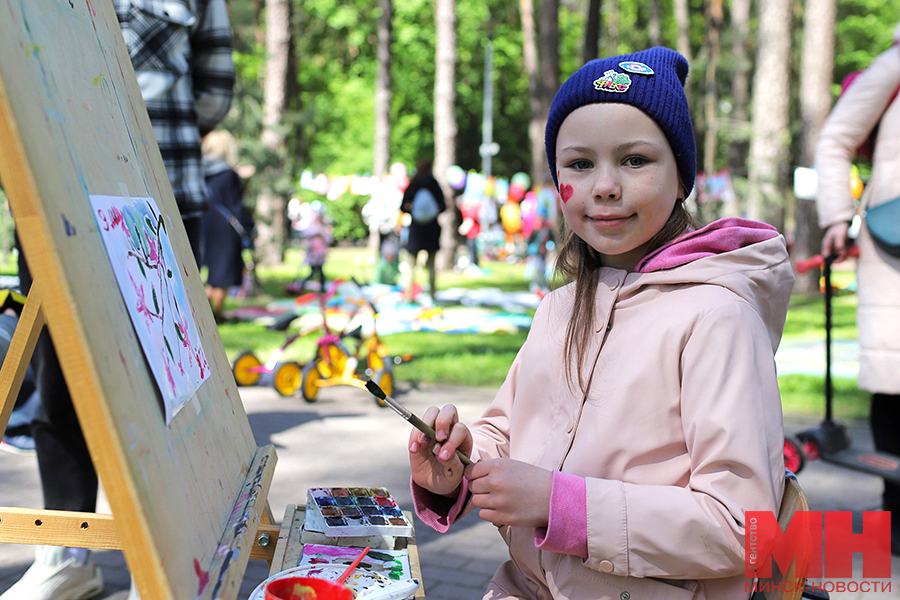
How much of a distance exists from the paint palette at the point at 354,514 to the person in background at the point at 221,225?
7360mm

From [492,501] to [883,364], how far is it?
2.51m

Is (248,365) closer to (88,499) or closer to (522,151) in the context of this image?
(88,499)

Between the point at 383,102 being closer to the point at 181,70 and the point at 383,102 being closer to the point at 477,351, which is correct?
the point at 477,351

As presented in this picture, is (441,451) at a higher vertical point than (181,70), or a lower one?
lower

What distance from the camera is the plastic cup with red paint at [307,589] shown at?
1.37 metres

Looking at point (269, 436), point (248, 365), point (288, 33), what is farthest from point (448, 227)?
point (269, 436)

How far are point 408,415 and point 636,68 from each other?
795mm

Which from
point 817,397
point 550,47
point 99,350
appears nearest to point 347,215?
point 550,47

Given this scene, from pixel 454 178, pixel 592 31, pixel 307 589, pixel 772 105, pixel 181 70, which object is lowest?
pixel 454 178

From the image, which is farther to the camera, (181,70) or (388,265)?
(388,265)

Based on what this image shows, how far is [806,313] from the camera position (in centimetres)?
1162

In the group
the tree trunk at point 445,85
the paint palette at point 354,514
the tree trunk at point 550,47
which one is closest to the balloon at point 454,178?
the tree trunk at point 445,85

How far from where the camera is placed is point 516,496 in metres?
1.47

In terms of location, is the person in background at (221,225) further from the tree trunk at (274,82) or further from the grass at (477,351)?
the tree trunk at (274,82)
